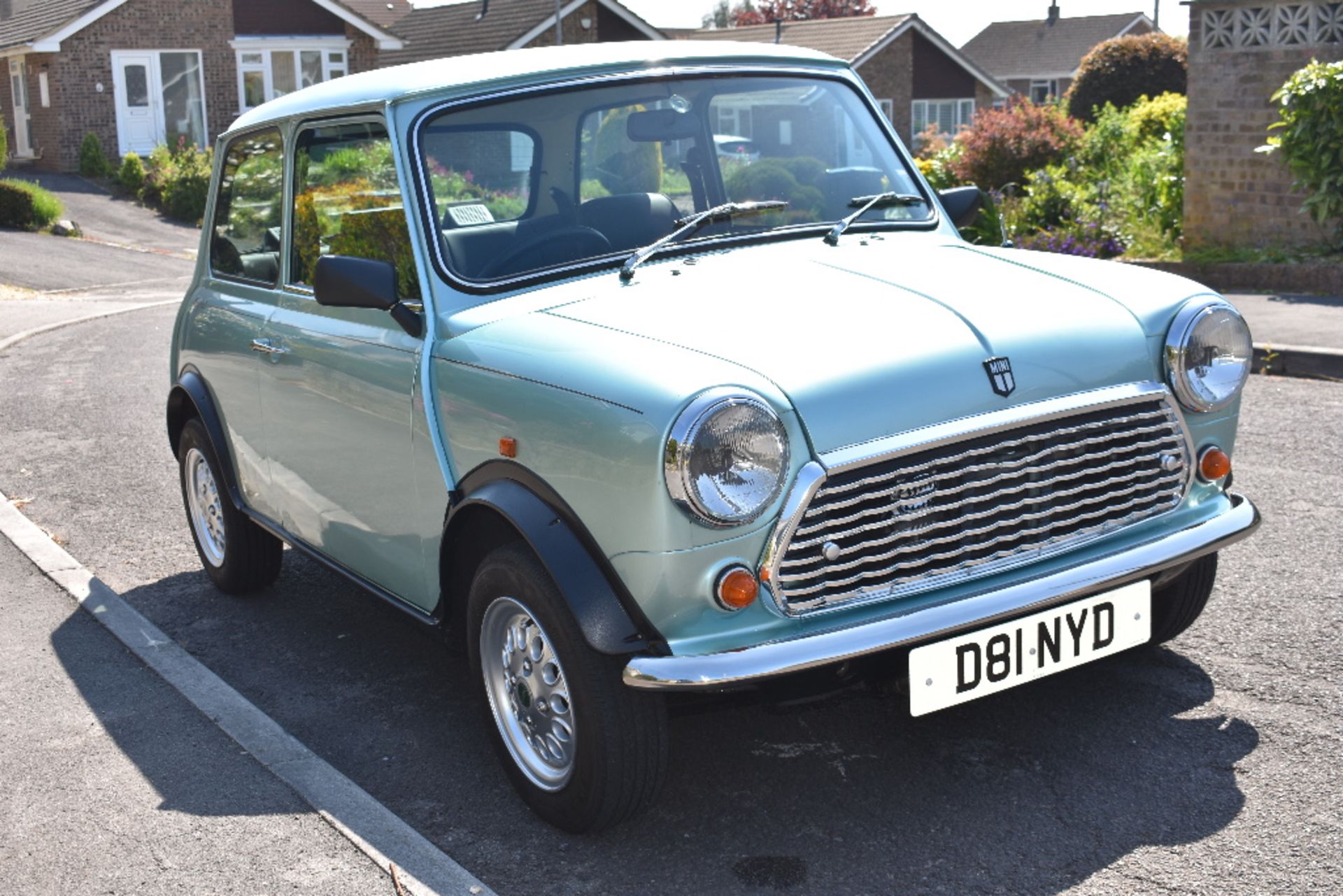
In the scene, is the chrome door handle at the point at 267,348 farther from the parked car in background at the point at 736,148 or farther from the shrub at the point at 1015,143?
the shrub at the point at 1015,143

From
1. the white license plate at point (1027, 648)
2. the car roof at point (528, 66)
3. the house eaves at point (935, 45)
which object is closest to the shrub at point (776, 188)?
the car roof at point (528, 66)

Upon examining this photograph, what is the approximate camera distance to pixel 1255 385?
29.8 feet

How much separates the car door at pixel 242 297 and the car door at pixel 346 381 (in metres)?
0.14

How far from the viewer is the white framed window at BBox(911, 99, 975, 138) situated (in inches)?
2085

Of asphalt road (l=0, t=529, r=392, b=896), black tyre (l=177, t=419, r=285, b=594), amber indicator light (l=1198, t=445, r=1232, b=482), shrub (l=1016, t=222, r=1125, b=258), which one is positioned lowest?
asphalt road (l=0, t=529, r=392, b=896)

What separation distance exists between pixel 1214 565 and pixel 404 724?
8.12ft

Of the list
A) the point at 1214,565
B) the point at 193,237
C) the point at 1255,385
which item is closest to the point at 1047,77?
the point at 193,237

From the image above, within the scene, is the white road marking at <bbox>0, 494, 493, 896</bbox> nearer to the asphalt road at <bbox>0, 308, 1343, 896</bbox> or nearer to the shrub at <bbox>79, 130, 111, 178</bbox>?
the asphalt road at <bbox>0, 308, 1343, 896</bbox>

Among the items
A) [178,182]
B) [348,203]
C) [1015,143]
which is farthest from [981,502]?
[178,182]

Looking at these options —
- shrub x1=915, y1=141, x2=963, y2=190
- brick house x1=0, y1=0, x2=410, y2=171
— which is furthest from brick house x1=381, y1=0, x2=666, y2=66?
shrub x1=915, y1=141, x2=963, y2=190

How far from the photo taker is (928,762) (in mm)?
3990

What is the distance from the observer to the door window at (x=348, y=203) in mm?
4402

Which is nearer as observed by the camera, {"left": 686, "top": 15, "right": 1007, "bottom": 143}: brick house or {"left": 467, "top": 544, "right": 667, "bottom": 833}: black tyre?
{"left": 467, "top": 544, "right": 667, "bottom": 833}: black tyre

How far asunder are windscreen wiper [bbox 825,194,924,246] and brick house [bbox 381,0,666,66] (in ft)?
119
